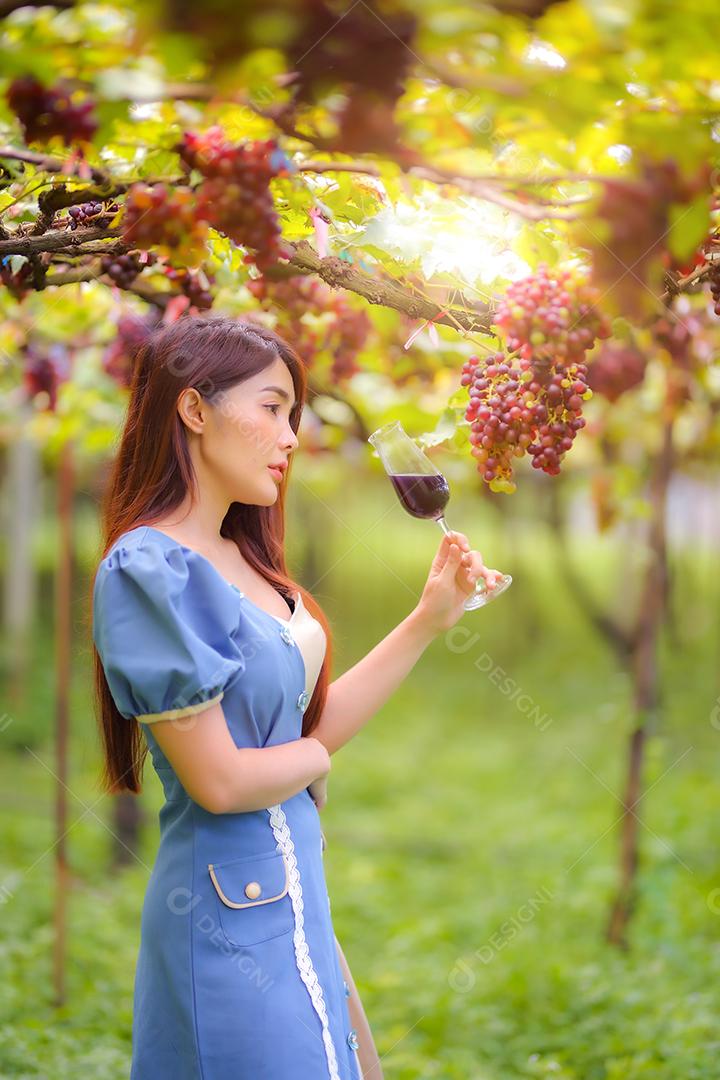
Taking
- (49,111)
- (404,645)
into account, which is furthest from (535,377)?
(49,111)

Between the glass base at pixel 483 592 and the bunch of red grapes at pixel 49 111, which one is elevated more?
the bunch of red grapes at pixel 49 111

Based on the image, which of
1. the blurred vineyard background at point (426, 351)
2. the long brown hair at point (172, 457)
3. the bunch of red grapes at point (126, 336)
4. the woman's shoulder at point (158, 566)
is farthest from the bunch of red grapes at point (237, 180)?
the bunch of red grapes at point (126, 336)

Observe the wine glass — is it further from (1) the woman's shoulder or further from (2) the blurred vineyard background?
(1) the woman's shoulder

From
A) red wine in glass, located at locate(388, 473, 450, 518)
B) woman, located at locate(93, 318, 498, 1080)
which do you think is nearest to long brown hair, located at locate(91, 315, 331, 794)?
woman, located at locate(93, 318, 498, 1080)

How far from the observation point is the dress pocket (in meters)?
1.55

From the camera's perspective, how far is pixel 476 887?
518 cm

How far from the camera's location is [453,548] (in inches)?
69.6

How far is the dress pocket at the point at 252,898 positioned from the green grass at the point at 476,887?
0.82 metres

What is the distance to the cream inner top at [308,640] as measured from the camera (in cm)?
173

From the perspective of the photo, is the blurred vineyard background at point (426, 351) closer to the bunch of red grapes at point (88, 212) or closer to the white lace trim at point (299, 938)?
the bunch of red grapes at point (88, 212)

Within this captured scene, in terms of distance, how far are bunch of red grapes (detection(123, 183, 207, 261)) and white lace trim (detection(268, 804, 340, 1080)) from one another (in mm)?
893

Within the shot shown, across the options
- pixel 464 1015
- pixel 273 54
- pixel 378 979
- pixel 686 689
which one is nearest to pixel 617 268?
pixel 273 54

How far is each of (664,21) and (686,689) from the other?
27.7 feet

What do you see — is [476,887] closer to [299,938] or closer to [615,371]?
[615,371]
